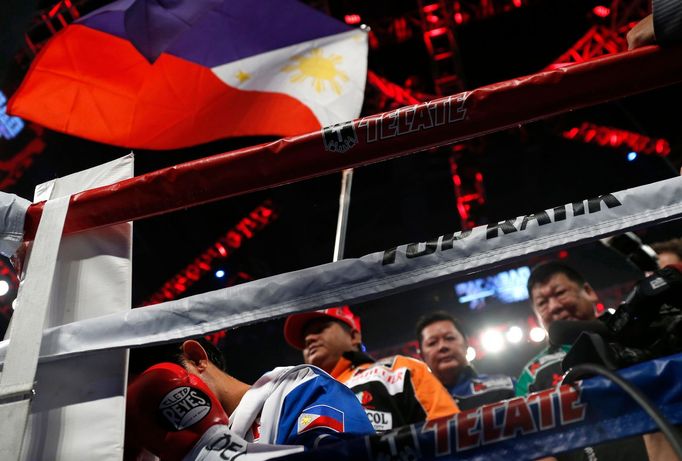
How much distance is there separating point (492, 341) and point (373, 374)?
676 cm

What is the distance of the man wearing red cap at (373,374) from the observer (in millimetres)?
2586

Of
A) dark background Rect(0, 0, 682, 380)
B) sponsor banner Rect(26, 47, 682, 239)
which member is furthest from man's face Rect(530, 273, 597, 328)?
dark background Rect(0, 0, 682, 380)

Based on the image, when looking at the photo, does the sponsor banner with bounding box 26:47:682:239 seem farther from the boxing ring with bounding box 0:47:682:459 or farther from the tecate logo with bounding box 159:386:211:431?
the tecate logo with bounding box 159:386:211:431

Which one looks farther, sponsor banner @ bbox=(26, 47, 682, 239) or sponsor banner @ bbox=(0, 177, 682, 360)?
sponsor banner @ bbox=(26, 47, 682, 239)

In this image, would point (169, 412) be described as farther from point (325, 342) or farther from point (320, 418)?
point (325, 342)

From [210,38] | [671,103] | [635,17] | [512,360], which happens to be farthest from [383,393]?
[671,103]

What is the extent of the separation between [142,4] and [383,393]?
2383 millimetres

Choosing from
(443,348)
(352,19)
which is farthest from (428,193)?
(443,348)

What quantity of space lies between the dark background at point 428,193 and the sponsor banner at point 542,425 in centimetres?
693

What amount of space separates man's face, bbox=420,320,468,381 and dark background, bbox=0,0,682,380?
4.90 meters

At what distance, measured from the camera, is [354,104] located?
3.39m

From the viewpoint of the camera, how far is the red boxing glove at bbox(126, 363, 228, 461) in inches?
47.1

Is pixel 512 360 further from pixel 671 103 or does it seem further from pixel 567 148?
pixel 671 103

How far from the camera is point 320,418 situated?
1.24 m
